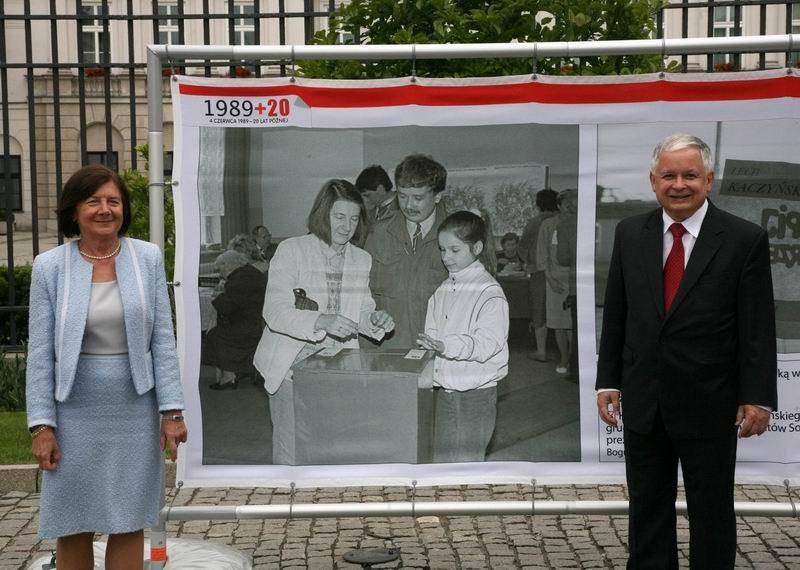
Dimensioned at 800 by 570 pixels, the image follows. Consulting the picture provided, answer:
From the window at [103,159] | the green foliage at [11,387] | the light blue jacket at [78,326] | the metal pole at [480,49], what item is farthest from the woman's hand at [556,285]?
the green foliage at [11,387]

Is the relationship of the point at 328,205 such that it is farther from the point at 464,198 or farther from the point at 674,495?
the point at 674,495

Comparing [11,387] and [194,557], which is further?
[11,387]

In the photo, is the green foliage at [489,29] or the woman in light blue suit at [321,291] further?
the green foliage at [489,29]

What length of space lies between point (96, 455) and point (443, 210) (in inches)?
70.0

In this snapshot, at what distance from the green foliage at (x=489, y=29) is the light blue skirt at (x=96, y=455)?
237 centimetres

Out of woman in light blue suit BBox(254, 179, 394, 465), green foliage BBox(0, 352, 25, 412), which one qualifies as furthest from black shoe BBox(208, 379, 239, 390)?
green foliage BBox(0, 352, 25, 412)

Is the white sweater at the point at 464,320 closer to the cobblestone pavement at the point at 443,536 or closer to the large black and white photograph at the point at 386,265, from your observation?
the large black and white photograph at the point at 386,265

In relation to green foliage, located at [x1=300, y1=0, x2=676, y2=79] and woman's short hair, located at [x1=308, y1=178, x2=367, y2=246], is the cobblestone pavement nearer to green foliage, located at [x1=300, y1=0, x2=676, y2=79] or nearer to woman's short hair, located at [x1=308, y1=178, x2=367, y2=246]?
woman's short hair, located at [x1=308, y1=178, x2=367, y2=246]

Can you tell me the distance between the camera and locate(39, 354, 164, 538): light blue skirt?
14.8 feet

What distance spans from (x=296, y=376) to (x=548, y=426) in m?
1.13

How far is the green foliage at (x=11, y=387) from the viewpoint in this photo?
9.32m

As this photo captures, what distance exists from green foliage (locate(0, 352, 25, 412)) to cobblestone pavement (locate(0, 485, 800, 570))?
208 centimetres

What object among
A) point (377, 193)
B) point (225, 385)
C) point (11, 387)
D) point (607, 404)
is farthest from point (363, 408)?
point (11, 387)

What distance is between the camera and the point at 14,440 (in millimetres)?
8203
